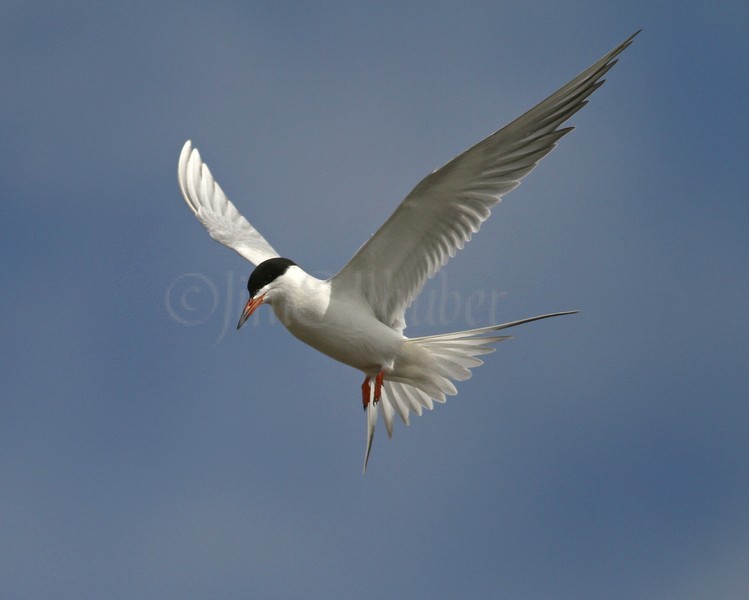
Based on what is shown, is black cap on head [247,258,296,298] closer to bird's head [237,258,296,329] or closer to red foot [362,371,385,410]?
bird's head [237,258,296,329]

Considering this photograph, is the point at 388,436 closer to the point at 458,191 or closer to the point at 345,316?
the point at 345,316

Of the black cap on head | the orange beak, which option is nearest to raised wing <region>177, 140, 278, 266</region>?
the black cap on head

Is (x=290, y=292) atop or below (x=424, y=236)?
below

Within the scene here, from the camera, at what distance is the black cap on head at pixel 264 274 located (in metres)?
7.01

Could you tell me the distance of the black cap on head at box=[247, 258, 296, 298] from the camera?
7.01m

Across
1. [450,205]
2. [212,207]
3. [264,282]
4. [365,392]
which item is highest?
[450,205]

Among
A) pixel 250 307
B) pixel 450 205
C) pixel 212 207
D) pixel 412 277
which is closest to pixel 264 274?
pixel 250 307

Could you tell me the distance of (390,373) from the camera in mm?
7391

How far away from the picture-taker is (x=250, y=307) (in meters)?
6.93

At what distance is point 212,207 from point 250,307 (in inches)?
108

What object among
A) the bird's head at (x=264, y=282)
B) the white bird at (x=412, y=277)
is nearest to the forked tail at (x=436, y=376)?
the white bird at (x=412, y=277)

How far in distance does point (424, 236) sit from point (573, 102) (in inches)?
51.2

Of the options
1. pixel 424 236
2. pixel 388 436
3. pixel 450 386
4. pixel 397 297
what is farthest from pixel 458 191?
pixel 388 436

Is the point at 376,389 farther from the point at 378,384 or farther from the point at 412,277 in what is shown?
the point at 412,277
